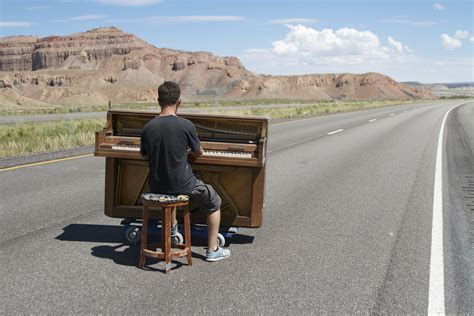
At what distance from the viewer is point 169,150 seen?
5.12m

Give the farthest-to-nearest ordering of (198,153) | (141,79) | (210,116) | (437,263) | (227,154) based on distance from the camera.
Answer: (141,79) < (210,116) < (227,154) < (437,263) < (198,153)

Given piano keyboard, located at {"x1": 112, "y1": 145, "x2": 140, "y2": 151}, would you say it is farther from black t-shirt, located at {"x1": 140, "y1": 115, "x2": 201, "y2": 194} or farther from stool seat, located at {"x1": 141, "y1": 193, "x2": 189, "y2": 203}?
stool seat, located at {"x1": 141, "y1": 193, "x2": 189, "y2": 203}

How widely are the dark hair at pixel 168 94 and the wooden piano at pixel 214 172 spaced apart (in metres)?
0.87

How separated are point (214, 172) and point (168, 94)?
4.28 ft

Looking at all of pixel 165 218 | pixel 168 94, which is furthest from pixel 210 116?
pixel 165 218

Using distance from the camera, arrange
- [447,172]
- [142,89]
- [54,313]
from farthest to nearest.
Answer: [142,89]
[447,172]
[54,313]

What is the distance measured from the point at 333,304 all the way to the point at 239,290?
2.71 ft

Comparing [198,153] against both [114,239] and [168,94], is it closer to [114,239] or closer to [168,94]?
[168,94]

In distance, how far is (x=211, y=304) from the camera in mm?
4426

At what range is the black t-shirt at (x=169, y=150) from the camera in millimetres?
5098

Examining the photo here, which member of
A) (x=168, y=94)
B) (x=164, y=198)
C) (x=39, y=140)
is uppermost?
(x=168, y=94)

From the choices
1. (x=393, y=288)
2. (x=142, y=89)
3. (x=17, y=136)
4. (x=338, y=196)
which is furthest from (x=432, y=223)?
(x=142, y=89)

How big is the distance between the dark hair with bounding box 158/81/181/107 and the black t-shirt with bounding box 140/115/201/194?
0.14 m

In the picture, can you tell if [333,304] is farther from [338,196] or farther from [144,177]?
[338,196]
